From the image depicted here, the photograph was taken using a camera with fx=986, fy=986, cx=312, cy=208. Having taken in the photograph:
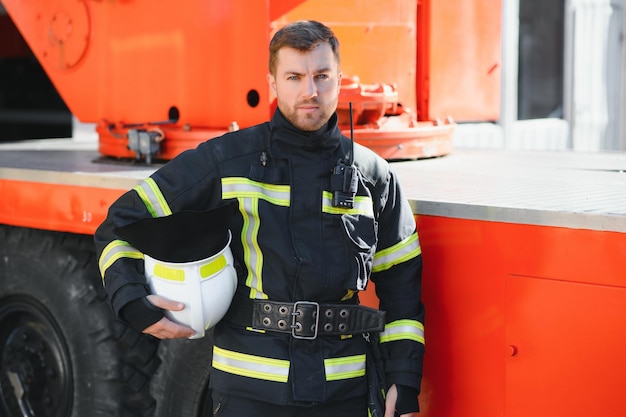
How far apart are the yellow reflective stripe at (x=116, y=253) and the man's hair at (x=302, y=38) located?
604 millimetres

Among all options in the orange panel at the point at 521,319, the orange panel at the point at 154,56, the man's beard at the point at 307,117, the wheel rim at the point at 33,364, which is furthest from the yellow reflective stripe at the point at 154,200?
the wheel rim at the point at 33,364

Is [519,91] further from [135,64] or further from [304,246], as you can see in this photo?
[304,246]

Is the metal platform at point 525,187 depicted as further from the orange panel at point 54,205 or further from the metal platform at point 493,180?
the orange panel at point 54,205

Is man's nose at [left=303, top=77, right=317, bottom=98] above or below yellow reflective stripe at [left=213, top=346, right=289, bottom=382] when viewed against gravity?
above

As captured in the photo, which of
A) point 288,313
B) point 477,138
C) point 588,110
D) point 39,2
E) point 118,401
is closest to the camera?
point 288,313

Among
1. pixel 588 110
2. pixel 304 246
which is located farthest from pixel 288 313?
pixel 588 110

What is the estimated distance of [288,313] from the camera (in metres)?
2.53

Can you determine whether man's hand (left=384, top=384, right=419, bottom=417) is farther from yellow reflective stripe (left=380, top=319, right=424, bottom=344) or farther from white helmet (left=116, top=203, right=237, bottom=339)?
white helmet (left=116, top=203, right=237, bottom=339)

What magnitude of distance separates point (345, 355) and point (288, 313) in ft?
0.65

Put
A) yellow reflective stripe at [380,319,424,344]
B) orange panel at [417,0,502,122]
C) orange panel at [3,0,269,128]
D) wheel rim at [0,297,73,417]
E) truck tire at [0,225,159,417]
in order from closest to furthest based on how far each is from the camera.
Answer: yellow reflective stripe at [380,319,424,344]
truck tire at [0,225,159,417]
orange panel at [3,0,269,128]
wheel rim at [0,297,73,417]
orange panel at [417,0,502,122]

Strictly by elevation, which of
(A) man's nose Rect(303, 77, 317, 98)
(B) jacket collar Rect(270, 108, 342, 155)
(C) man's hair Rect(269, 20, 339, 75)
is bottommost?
(B) jacket collar Rect(270, 108, 342, 155)

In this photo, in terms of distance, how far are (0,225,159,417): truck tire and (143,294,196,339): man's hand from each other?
4.44 ft

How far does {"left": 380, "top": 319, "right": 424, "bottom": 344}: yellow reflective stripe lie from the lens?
104 inches

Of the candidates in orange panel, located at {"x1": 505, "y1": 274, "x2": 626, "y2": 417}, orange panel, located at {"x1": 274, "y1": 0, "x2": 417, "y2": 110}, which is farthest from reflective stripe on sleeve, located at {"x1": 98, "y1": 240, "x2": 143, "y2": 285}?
orange panel, located at {"x1": 274, "y1": 0, "x2": 417, "y2": 110}
